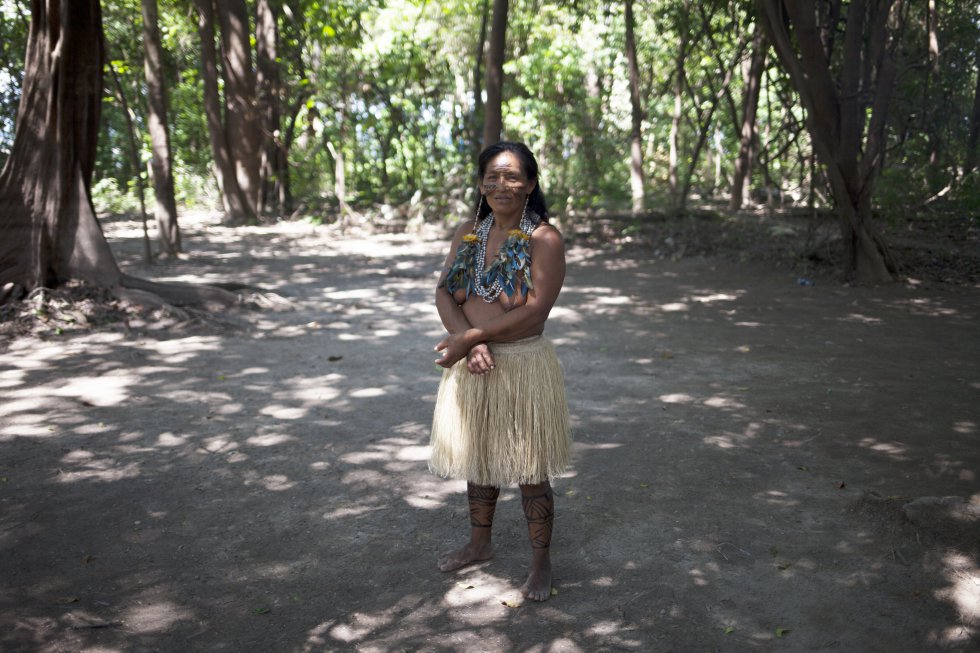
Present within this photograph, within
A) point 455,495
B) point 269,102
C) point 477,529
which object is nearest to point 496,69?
point 269,102

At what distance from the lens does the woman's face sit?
2.86m

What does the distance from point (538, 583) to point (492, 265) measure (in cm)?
115

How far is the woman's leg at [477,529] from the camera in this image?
10.1ft

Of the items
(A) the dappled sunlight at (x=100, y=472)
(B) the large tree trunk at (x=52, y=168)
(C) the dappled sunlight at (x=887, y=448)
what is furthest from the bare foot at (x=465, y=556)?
(B) the large tree trunk at (x=52, y=168)

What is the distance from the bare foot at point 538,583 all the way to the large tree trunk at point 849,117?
7.35 m

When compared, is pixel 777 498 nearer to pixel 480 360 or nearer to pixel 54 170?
pixel 480 360

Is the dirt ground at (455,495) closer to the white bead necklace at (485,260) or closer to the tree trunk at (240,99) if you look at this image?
the white bead necklace at (485,260)

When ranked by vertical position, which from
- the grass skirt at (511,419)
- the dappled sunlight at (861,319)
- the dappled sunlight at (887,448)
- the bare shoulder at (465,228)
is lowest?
the dappled sunlight at (887,448)

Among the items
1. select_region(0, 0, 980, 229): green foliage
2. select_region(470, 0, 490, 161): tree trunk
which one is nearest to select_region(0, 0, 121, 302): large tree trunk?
select_region(0, 0, 980, 229): green foliage

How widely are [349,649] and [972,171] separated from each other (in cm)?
1282

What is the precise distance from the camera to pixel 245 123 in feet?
51.3

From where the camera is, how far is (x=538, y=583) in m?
2.89

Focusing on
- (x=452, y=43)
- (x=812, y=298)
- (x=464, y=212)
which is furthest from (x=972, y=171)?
(x=452, y=43)

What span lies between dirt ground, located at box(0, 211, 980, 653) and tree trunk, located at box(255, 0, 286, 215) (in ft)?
33.3
